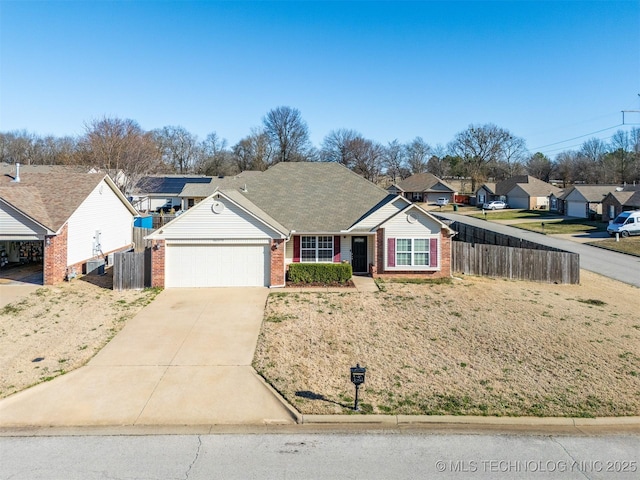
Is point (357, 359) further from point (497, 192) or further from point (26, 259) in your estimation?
point (497, 192)

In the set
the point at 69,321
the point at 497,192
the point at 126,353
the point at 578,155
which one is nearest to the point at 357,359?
the point at 126,353

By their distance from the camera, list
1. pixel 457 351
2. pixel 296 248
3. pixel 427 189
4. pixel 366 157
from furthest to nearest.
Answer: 1. pixel 366 157
2. pixel 427 189
3. pixel 296 248
4. pixel 457 351

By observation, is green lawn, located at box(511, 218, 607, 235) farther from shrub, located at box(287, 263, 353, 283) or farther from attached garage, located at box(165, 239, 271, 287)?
attached garage, located at box(165, 239, 271, 287)

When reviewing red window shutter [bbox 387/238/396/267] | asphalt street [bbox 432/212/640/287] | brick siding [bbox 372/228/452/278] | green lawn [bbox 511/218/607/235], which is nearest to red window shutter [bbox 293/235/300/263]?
brick siding [bbox 372/228/452/278]

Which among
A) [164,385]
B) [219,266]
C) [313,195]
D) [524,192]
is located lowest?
[164,385]

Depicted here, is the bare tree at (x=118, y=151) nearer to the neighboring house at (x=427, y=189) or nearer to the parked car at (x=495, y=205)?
the neighboring house at (x=427, y=189)

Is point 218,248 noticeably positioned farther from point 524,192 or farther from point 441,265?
point 524,192

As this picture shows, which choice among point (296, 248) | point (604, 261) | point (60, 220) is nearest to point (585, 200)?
point (604, 261)
